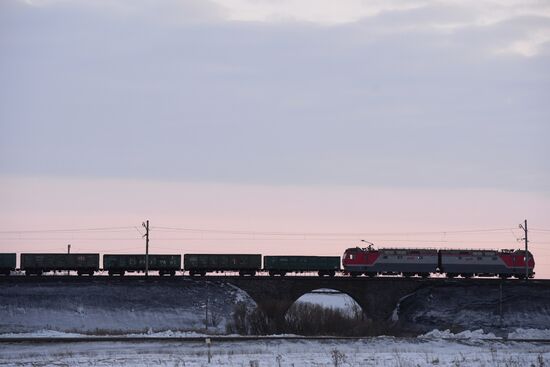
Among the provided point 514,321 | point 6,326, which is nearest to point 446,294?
point 514,321

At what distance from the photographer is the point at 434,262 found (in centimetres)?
8556

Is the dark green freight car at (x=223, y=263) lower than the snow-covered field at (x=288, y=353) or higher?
higher

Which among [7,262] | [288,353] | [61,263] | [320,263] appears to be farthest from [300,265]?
[288,353]

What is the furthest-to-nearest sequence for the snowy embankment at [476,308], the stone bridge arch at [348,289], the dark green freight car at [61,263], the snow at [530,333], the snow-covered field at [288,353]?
the dark green freight car at [61,263] < the stone bridge arch at [348,289] < the snowy embankment at [476,308] < the snow at [530,333] < the snow-covered field at [288,353]

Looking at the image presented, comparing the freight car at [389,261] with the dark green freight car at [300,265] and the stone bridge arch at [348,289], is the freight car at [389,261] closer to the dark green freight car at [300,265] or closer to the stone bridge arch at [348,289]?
the dark green freight car at [300,265]

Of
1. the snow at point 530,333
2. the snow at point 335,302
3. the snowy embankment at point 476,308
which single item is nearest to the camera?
the snow at point 530,333

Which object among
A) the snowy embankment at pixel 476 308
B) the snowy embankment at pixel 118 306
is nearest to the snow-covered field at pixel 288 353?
the snowy embankment at pixel 118 306

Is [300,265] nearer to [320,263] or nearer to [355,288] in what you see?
[320,263]

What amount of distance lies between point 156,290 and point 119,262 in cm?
1243

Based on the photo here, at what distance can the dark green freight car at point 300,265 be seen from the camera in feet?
283

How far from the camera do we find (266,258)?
8681 centimetres

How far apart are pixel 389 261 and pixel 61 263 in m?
34.0

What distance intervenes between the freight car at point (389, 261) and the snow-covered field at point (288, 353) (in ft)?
121

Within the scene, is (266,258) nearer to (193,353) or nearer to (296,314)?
(296,314)
